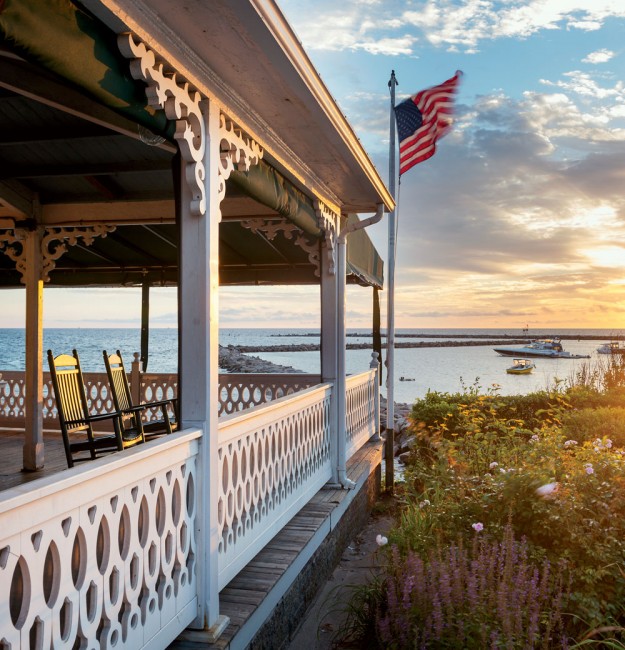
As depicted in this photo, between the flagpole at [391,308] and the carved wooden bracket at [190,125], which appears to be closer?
the carved wooden bracket at [190,125]

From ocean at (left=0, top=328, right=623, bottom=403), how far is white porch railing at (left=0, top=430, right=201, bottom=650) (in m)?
6.76

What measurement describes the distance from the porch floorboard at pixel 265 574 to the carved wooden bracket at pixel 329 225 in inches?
83.4

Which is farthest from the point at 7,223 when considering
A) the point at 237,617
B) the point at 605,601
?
the point at 605,601

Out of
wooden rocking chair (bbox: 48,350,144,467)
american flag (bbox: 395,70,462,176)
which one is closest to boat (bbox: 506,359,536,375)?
american flag (bbox: 395,70,462,176)

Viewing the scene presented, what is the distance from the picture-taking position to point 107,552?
8.20 feet

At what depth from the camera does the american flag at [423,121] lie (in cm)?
905

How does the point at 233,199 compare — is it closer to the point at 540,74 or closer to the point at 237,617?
the point at 237,617

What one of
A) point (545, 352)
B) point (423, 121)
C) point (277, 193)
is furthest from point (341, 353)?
point (545, 352)

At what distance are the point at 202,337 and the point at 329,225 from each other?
299 cm

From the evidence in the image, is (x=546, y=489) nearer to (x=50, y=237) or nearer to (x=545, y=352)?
(x=50, y=237)

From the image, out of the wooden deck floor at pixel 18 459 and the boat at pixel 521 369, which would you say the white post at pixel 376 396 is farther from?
the boat at pixel 521 369

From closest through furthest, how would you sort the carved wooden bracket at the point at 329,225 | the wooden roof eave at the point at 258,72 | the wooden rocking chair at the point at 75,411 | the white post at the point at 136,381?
the wooden roof eave at the point at 258,72 < the wooden rocking chair at the point at 75,411 < the carved wooden bracket at the point at 329,225 < the white post at the point at 136,381

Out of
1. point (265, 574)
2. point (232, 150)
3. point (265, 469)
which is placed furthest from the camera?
point (265, 469)

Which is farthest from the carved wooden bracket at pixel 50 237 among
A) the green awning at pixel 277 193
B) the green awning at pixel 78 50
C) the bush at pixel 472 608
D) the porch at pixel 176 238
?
the bush at pixel 472 608
